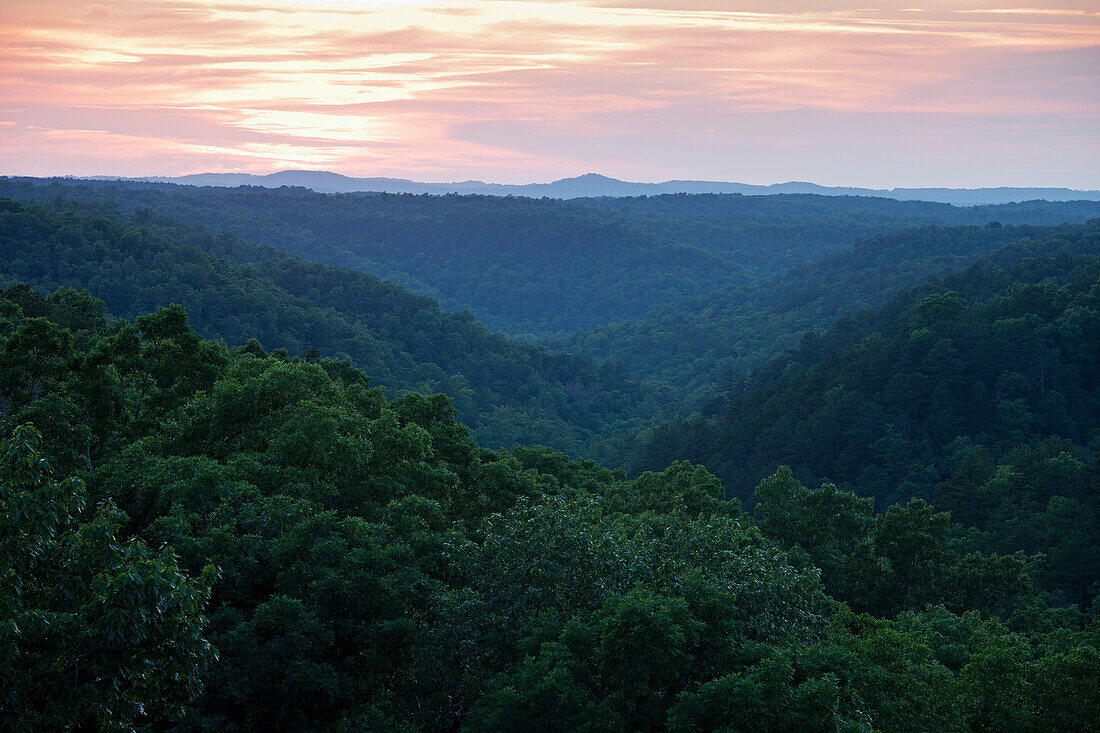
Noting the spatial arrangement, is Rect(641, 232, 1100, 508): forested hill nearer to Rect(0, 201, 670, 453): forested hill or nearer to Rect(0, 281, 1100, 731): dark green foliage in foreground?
Rect(0, 201, 670, 453): forested hill

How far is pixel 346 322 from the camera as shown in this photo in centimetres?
12212

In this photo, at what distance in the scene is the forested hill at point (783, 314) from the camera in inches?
5846

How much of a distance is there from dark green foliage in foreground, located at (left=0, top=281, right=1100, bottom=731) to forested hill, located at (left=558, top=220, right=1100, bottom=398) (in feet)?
360

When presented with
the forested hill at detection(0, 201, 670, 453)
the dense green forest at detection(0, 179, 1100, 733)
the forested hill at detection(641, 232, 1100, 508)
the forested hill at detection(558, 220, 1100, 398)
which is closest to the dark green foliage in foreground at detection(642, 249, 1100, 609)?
the forested hill at detection(641, 232, 1100, 508)

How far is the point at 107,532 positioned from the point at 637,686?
890 centimetres

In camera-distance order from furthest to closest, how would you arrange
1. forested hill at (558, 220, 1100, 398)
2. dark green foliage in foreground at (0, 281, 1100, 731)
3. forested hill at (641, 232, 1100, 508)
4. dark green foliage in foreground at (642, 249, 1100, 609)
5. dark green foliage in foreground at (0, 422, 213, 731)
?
1. forested hill at (558, 220, 1100, 398)
2. forested hill at (641, 232, 1100, 508)
3. dark green foliage in foreground at (642, 249, 1100, 609)
4. dark green foliage in foreground at (0, 281, 1100, 731)
5. dark green foliage in foreground at (0, 422, 213, 731)

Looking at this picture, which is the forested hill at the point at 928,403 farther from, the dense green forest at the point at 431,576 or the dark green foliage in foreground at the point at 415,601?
the dark green foliage in foreground at the point at 415,601

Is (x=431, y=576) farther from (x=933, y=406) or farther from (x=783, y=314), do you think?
(x=783, y=314)

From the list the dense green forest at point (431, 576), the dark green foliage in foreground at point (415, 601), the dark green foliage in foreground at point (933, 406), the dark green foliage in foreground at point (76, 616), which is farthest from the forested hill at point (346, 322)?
the dark green foliage in foreground at point (76, 616)

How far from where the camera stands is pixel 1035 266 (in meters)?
99.9

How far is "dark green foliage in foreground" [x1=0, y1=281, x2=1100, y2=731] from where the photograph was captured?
14.6m

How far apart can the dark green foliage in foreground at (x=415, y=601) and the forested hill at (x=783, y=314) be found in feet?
360

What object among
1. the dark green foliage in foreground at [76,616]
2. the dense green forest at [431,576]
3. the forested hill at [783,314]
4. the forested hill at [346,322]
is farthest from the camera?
the forested hill at [783,314]

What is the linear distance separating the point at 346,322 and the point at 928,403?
262 feet
